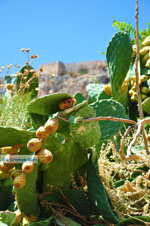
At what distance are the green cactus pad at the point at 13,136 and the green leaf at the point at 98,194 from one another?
0.48ft

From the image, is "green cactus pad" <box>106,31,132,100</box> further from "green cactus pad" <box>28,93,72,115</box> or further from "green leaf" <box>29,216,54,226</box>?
Result: "green leaf" <box>29,216,54,226</box>

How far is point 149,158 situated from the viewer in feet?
2.16

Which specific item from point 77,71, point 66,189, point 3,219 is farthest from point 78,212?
point 77,71

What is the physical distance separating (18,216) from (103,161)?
0.81 feet

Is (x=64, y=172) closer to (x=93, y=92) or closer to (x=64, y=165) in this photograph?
(x=64, y=165)

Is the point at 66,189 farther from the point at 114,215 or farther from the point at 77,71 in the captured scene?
the point at 77,71

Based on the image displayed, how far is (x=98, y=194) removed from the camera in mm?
579

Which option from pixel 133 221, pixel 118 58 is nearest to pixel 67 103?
pixel 133 221

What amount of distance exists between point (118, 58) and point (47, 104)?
0.46 metres

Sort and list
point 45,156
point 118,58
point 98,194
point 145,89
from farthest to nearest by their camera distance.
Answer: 1. point 145,89
2. point 118,58
3. point 98,194
4. point 45,156

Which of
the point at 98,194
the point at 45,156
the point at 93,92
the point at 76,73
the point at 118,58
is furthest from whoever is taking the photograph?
the point at 76,73

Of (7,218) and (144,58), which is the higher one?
(144,58)

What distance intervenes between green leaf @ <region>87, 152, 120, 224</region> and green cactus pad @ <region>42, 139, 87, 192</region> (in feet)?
0.09

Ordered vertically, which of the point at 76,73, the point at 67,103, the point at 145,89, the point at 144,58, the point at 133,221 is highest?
the point at 76,73
